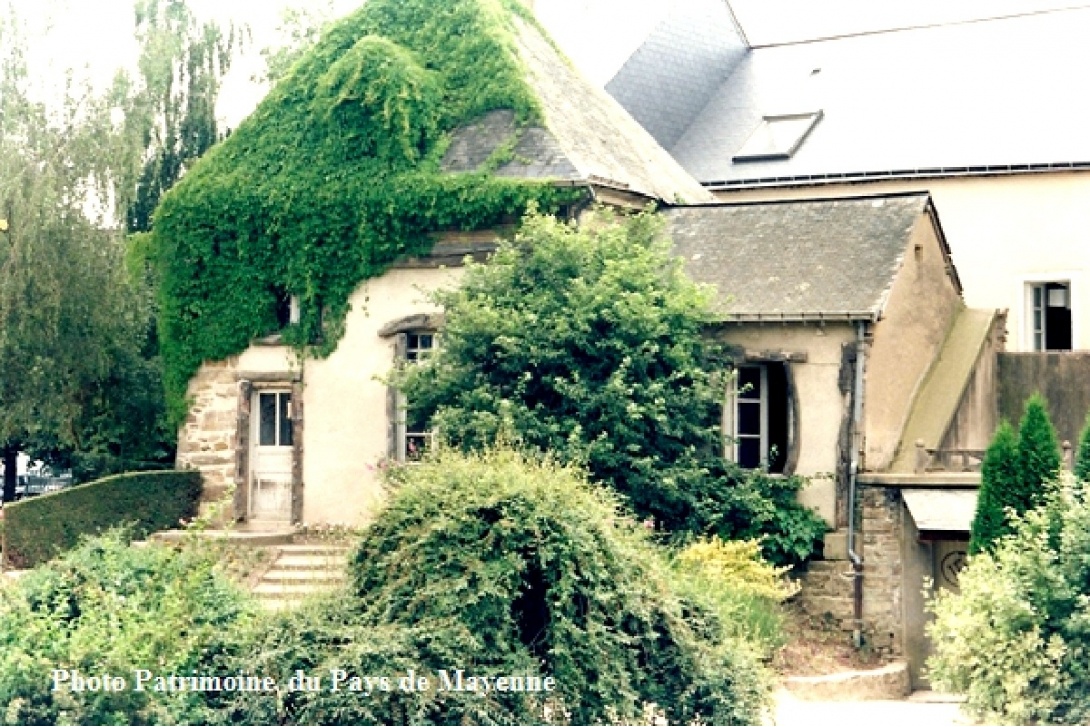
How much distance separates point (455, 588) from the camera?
13.7 m

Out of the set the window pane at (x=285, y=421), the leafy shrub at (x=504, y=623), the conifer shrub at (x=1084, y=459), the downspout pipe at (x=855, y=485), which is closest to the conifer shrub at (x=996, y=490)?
the conifer shrub at (x=1084, y=459)

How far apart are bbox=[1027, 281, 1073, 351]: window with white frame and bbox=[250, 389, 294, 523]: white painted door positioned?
43.4 feet

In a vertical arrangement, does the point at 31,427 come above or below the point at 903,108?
below

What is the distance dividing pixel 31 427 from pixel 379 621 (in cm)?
1613

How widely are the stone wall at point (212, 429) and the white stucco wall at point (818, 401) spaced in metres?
7.53

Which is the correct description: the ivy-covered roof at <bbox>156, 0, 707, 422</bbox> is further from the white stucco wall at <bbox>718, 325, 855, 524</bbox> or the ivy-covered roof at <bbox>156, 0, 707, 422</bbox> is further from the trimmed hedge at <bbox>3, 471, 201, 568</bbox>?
the white stucco wall at <bbox>718, 325, 855, 524</bbox>

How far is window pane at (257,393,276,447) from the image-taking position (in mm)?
25094

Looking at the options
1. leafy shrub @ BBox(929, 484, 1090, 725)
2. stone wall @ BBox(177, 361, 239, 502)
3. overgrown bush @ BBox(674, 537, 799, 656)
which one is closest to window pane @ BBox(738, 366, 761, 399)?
overgrown bush @ BBox(674, 537, 799, 656)

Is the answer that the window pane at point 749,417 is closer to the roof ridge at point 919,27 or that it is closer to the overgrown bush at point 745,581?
the overgrown bush at point 745,581

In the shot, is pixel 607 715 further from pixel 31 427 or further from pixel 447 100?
pixel 31 427

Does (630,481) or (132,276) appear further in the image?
(132,276)

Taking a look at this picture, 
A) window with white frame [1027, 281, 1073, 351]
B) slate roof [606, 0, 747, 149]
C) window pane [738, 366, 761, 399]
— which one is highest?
slate roof [606, 0, 747, 149]

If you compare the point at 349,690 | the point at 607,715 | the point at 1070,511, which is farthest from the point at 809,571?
the point at 349,690

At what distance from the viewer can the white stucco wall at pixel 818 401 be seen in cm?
2205
